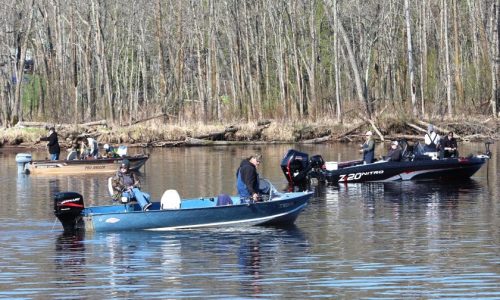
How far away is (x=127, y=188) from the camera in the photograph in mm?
25266

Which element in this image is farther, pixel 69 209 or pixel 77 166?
pixel 77 166

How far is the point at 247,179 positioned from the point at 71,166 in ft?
61.5

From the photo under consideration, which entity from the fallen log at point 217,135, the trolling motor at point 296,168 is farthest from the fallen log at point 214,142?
the trolling motor at point 296,168

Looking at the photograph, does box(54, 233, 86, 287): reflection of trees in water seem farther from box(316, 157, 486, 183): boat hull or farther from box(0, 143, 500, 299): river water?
box(316, 157, 486, 183): boat hull

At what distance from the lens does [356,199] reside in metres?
31.3

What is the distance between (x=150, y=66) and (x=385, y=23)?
21.5 metres

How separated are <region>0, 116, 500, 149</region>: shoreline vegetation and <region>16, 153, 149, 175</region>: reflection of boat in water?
13657 mm

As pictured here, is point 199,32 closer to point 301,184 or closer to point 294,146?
point 294,146

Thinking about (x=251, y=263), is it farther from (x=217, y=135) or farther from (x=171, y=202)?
(x=217, y=135)

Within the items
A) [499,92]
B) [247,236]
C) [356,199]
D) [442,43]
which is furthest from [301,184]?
[442,43]

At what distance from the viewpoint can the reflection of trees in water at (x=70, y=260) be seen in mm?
19281

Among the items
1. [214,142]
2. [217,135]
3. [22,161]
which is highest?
[217,135]

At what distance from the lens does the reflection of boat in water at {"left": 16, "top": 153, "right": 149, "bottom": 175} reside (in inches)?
1654

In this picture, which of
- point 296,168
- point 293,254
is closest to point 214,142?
point 296,168
